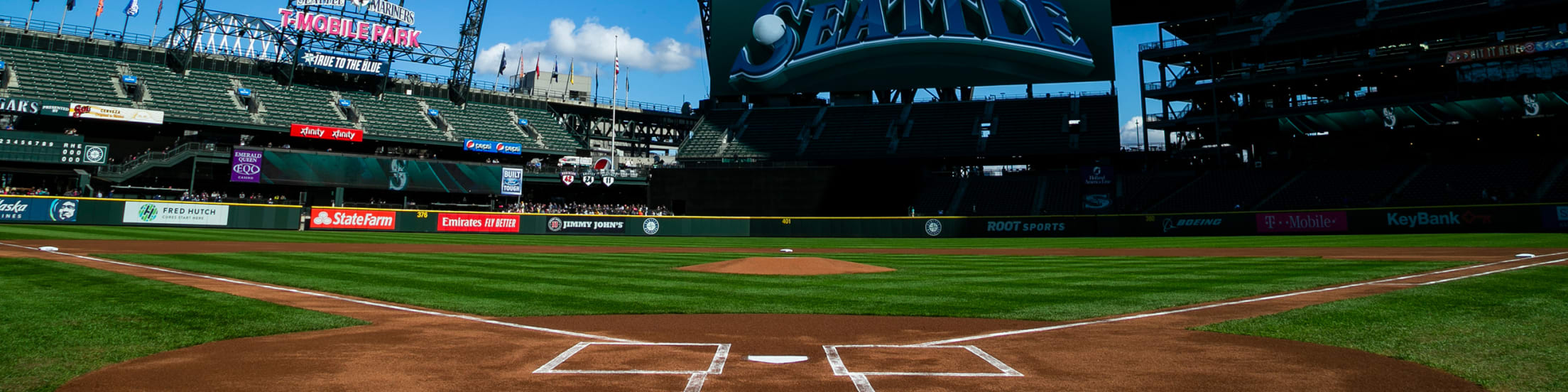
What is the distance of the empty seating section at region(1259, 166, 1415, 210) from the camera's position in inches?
1560

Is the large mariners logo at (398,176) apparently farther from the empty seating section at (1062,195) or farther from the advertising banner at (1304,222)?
the advertising banner at (1304,222)

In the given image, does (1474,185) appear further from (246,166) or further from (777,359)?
(246,166)

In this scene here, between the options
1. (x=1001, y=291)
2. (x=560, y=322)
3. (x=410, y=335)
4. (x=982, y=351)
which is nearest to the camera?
(x=982, y=351)

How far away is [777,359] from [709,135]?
2123 inches

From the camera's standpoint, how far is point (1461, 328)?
735cm

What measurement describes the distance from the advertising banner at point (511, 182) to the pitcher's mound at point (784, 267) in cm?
4123

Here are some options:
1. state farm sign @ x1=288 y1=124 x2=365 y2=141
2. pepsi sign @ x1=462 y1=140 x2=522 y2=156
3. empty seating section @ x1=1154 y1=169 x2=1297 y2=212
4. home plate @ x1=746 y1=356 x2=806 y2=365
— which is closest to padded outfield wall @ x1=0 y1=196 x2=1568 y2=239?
empty seating section @ x1=1154 y1=169 x2=1297 y2=212

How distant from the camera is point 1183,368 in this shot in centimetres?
593

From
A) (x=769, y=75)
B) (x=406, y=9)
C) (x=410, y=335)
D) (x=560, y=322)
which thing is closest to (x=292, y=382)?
(x=410, y=335)

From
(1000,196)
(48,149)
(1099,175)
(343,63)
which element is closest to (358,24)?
(343,63)

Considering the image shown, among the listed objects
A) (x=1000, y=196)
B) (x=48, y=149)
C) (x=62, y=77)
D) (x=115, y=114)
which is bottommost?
(x=1000, y=196)

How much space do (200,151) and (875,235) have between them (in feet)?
127

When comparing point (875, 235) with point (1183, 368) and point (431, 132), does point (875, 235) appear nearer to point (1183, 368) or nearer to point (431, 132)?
point (431, 132)

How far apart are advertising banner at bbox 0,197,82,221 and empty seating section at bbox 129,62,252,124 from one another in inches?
572
